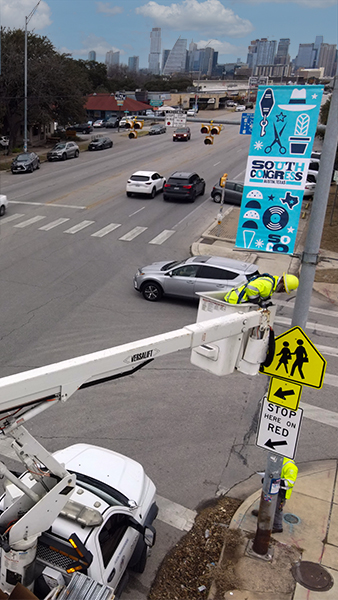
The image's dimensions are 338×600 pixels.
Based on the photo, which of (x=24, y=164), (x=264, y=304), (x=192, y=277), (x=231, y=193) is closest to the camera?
(x=264, y=304)

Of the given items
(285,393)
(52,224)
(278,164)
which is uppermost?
(278,164)

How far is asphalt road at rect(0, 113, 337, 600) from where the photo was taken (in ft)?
29.0

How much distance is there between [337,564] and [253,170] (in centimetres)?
530

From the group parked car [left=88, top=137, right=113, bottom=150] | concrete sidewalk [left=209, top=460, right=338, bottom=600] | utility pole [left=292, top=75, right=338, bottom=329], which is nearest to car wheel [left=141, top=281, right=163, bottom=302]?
concrete sidewalk [left=209, top=460, right=338, bottom=600]

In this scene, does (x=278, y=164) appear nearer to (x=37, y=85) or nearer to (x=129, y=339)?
(x=129, y=339)

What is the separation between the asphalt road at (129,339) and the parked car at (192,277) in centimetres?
44

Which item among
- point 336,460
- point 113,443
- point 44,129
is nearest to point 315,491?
point 336,460

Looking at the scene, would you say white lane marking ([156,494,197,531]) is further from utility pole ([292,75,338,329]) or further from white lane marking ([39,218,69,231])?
white lane marking ([39,218,69,231])

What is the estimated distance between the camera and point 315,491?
26.8 ft

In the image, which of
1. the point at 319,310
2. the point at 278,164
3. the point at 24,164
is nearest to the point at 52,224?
the point at 319,310

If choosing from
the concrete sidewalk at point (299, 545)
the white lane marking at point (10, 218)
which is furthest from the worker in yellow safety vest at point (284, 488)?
the white lane marking at point (10, 218)

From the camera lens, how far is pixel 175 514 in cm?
761

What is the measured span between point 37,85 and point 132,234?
2821cm

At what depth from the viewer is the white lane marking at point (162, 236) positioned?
2258 centimetres
